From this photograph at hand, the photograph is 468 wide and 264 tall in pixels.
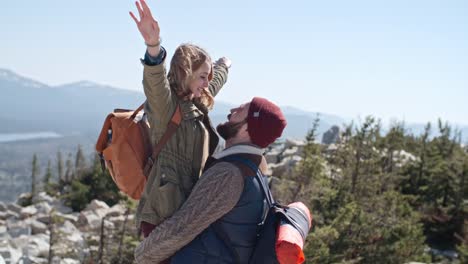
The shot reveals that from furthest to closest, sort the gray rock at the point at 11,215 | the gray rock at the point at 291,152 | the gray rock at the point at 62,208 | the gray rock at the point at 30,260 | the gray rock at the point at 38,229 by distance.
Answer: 1. the gray rock at the point at 11,215
2. the gray rock at the point at 62,208
3. the gray rock at the point at 291,152
4. the gray rock at the point at 38,229
5. the gray rock at the point at 30,260

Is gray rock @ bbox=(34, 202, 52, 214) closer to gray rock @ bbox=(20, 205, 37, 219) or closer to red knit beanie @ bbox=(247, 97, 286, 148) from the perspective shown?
gray rock @ bbox=(20, 205, 37, 219)

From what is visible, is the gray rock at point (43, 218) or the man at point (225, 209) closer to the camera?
the man at point (225, 209)

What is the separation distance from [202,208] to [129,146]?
0.47 metres

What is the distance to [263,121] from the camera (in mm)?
2479

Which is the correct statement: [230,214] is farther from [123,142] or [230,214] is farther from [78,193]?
[78,193]

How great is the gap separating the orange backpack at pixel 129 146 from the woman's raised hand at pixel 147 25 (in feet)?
1.23

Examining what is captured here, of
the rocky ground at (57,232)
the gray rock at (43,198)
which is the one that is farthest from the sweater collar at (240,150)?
the gray rock at (43,198)

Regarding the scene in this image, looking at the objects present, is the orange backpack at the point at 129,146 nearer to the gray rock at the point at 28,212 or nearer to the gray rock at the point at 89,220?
the gray rock at the point at 89,220

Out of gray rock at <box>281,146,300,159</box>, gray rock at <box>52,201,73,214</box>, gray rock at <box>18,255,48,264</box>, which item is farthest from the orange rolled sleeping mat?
gray rock at <box>52,201,73,214</box>

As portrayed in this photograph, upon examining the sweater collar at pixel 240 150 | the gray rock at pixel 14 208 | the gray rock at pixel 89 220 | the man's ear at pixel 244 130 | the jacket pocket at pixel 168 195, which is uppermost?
the man's ear at pixel 244 130

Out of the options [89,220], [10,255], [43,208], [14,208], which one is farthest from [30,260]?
[14,208]

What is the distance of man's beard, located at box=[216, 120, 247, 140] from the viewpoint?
2.58 metres

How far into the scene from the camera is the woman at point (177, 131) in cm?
240

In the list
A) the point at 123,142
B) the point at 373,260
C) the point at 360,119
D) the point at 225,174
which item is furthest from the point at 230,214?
the point at 360,119
